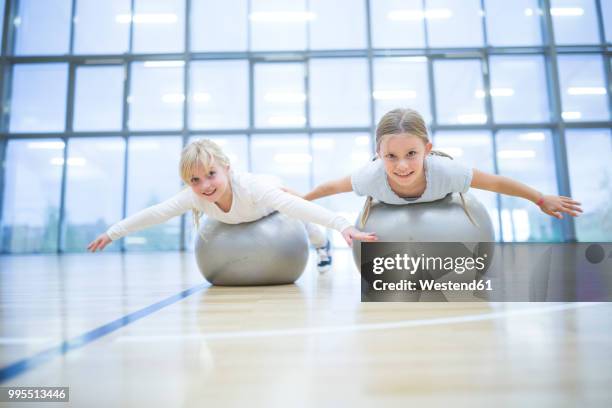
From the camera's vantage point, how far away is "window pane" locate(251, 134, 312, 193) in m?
5.78

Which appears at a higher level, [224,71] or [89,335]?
[224,71]

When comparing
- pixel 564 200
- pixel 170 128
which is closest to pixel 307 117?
pixel 170 128

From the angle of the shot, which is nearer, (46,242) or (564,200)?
(564,200)

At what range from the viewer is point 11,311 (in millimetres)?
1280

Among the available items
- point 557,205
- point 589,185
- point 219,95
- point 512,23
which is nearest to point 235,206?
point 557,205

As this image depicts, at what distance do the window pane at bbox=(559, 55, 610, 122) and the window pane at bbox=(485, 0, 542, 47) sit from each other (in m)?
0.54

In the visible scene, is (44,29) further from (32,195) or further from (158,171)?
(158,171)

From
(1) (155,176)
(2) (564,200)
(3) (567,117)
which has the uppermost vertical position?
(3) (567,117)

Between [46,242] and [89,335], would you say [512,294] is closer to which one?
[89,335]

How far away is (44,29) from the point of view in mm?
6211

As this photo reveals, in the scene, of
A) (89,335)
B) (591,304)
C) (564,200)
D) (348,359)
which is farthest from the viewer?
(564,200)

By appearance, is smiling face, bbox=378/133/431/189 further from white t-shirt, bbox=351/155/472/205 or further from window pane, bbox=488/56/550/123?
window pane, bbox=488/56/550/123

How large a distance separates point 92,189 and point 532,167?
6070 millimetres

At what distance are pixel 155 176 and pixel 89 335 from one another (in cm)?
523
